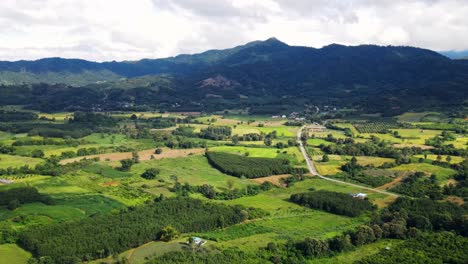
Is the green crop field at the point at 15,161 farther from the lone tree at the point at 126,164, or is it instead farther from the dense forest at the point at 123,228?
the dense forest at the point at 123,228

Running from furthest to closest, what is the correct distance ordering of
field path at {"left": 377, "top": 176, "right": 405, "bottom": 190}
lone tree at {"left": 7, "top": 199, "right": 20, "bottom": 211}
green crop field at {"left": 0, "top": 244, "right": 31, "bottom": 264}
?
field path at {"left": 377, "top": 176, "right": 405, "bottom": 190}, lone tree at {"left": 7, "top": 199, "right": 20, "bottom": 211}, green crop field at {"left": 0, "top": 244, "right": 31, "bottom": 264}

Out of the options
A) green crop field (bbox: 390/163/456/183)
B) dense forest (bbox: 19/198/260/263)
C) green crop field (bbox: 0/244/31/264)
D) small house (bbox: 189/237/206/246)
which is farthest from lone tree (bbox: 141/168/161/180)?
green crop field (bbox: 390/163/456/183)

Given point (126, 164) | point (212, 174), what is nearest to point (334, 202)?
point (212, 174)

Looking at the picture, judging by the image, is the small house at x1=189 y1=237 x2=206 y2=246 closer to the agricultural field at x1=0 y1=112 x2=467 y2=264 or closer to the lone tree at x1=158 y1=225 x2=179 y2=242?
the agricultural field at x1=0 y1=112 x2=467 y2=264

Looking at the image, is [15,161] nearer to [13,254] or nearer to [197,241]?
[13,254]

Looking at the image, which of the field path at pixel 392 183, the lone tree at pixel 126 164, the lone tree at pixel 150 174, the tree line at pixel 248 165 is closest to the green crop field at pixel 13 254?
the lone tree at pixel 150 174

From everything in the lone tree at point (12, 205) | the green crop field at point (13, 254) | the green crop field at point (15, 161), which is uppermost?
the green crop field at point (15, 161)
